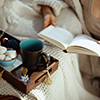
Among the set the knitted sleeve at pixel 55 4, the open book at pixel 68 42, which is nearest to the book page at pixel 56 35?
the open book at pixel 68 42

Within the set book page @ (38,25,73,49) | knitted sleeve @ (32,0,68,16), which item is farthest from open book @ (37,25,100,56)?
knitted sleeve @ (32,0,68,16)

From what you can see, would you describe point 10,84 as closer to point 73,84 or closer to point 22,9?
point 73,84

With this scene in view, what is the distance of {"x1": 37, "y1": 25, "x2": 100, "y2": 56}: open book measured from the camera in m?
0.84

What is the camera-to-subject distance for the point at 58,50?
2.97ft

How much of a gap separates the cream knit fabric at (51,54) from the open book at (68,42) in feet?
0.16

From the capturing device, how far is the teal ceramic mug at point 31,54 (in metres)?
0.64

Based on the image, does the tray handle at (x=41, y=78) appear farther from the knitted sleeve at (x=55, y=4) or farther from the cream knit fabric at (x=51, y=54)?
the knitted sleeve at (x=55, y=4)

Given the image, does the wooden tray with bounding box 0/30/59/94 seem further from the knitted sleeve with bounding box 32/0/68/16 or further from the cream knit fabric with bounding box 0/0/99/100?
the knitted sleeve with bounding box 32/0/68/16

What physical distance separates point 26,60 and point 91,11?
2.20ft

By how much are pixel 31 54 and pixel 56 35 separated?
1.14 ft

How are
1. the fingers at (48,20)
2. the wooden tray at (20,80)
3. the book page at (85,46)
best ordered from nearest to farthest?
the wooden tray at (20,80)
the book page at (85,46)
the fingers at (48,20)

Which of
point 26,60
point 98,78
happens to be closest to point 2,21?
point 26,60

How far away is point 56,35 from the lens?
3.10 ft

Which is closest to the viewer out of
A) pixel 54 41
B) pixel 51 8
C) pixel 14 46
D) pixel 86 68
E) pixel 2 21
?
pixel 14 46
